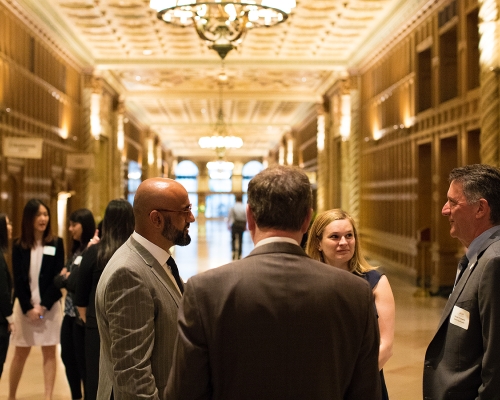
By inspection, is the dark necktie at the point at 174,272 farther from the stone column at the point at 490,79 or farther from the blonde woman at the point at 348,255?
the stone column at the point at 490,79

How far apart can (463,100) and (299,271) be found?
11.0m

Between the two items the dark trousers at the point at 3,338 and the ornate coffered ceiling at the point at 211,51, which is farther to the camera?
the ornate coffered ceiling at the point at 211,51

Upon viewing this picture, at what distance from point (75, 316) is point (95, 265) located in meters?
1.36

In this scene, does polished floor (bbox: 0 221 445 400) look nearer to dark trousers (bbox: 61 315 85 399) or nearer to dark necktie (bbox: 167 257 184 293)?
dark trousers (bbox: 61 315 85 399)

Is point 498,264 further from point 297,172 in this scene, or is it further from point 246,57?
point 246,57

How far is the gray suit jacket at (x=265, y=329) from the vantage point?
6.81 feet

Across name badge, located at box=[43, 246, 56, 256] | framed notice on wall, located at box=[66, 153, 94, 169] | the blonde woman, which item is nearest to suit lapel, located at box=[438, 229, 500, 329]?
the blonde woman

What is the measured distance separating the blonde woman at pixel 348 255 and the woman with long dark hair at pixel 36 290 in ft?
10.1

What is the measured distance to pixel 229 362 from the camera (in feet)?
6.89

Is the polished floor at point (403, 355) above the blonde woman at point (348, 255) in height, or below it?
below

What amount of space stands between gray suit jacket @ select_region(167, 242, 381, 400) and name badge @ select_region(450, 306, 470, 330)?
2.75 ft

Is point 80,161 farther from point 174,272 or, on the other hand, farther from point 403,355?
point 174,272

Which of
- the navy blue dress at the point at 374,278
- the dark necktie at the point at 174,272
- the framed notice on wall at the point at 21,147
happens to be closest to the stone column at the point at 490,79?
the framed notice on wall at the point at 21,147

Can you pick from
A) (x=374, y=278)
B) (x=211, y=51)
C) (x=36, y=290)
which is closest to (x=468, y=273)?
(x=374, y=278)
